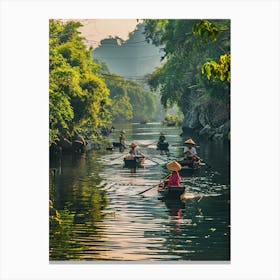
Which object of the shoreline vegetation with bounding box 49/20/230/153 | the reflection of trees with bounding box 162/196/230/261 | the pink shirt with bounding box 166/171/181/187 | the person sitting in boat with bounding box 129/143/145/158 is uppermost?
the shoreline vegetation with bounding box 49/20/230/153

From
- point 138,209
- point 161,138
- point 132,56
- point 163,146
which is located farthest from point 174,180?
point 132,56

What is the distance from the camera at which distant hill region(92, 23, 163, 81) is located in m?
13.8

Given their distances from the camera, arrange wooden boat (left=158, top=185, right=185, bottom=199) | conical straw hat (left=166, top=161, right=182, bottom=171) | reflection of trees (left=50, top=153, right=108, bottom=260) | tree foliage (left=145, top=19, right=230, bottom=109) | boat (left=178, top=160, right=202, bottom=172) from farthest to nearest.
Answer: boat (left=178, top=160, right=202, bottom=172), conical straw hat (left=166, top=161, right=182, bottom=171), wooden boat (left=158, top=185, right=185, bottom=199), tree foliage (left=145, top=19, right=230, bottom=109), reflection of trees (left=50, top=153, right=108, bottom=260)

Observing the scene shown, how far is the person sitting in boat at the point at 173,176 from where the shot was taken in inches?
569

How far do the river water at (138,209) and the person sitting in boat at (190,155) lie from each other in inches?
7.2

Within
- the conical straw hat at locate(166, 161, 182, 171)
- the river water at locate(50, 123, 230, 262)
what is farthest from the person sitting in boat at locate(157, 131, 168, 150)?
the conical straw hat at locate(166, 161, 182, 171)

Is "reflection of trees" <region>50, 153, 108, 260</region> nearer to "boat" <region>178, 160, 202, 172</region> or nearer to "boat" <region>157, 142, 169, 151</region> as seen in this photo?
"boat" <region>157, 142, 169, 151</region>

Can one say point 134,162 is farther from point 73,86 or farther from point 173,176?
point 73,86

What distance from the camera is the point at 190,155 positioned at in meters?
16.5
